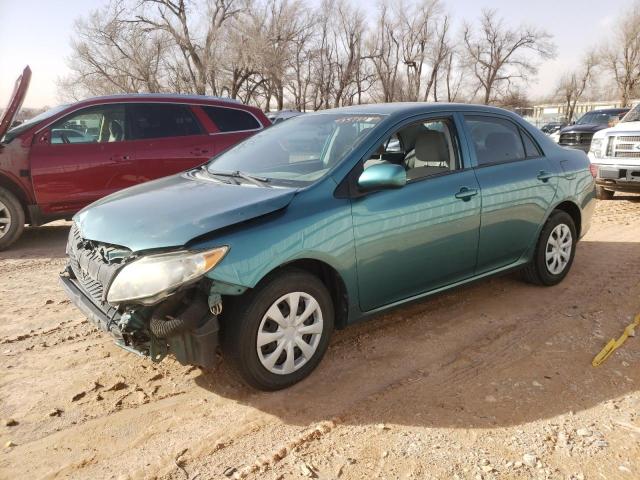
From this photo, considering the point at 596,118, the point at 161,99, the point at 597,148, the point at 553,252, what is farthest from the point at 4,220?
the point at 596,118

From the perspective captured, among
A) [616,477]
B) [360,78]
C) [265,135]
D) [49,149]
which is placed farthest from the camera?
[360,78]

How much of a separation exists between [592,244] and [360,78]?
43.9 meters

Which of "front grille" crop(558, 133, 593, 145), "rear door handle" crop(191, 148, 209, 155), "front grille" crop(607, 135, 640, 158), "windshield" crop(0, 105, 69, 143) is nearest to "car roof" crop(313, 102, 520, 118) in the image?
"rear door handle" crop(191, 148, 209, 155)

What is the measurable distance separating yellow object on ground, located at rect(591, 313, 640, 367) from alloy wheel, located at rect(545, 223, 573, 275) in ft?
2.82

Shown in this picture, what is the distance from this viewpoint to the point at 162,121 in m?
7.00

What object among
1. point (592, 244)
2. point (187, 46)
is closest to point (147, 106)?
point (592, 244)

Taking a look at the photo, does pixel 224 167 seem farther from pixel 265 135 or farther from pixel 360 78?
pixel 360 78

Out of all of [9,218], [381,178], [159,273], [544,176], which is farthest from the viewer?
[9,218]

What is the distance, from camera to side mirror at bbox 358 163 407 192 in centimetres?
317

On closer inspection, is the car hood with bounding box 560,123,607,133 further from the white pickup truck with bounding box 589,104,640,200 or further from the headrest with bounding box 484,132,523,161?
the headrest with bounding box 484,132,523,161

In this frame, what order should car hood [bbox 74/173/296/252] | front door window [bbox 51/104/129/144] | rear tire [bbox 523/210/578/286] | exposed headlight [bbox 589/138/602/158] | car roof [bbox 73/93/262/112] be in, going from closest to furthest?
car hood [bbox 74/173/296/252]
rear tire [bbox 523/210/578/286]
front door window [bbox 51/104/129/144]
car roof [bbox 73/93/262/112]
exposed headlight [bbox 589/138/602/158]

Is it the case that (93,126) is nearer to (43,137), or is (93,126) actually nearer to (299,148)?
(43,137)

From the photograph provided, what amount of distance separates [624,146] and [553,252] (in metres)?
5.70

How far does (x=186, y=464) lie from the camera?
245 centimetres
